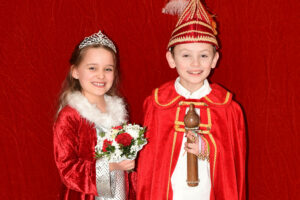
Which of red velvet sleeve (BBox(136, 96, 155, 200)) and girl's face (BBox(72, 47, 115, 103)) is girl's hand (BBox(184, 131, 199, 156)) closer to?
red velvet sleeve (BBox(136, 96, 155, 200))

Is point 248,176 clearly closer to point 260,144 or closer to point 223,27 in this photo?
point 260,144

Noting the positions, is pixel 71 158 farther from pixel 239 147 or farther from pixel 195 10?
pixel 195 10

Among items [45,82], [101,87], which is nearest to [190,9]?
[101,87]

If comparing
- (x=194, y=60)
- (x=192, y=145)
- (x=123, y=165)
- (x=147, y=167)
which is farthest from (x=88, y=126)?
(x=194, y=60)

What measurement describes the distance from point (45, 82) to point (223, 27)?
1398 mm

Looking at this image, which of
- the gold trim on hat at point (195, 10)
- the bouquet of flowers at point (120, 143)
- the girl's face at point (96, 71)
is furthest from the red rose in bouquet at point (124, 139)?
the gold trim on hat at point (195, 10)

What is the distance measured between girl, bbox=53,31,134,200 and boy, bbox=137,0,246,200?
233 millimetres

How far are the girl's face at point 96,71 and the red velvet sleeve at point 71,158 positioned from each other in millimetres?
200

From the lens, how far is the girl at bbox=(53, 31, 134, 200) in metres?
1.88

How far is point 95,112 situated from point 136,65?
2.14ft

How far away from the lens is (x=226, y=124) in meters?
1.93

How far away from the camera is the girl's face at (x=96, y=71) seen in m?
2.02

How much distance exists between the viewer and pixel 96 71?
6.65 ft

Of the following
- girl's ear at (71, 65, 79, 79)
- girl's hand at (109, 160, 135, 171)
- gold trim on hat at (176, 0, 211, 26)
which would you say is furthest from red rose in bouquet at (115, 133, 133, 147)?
gold trim on hat at (176, 0, 211, 26)
